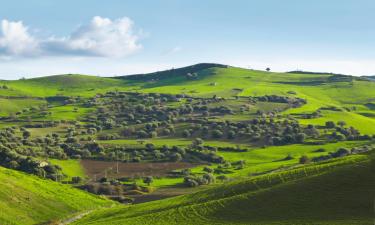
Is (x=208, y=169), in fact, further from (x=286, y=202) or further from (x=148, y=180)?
(x=286, y=202)

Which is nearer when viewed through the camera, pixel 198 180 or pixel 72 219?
pixel 72 219

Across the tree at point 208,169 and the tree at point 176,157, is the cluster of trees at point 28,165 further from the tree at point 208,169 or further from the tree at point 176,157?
the tree at point 208,169

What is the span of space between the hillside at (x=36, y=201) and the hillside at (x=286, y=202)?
9.12m

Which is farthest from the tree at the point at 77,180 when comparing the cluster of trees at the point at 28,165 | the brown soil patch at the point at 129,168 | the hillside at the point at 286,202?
the hillside at the point at 286,202

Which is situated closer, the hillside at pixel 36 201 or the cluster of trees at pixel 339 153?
the hillside at pixel 36 201

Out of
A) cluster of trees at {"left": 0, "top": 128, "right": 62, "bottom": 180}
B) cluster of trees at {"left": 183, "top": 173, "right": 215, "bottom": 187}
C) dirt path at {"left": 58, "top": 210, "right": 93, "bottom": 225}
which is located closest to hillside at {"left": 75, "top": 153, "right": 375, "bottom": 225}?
dirt path at {"left": 58, "top": 210, "right": 93, "bottom": 225}

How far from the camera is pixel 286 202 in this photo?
6456cm

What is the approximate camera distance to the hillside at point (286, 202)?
59.1m

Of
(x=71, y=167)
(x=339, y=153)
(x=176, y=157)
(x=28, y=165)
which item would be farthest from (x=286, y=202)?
(x=176, y=157)

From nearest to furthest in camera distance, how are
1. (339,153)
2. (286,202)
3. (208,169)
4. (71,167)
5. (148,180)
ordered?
(286,202) → (148,180) → (208,169) → (71,167) → (339,153)

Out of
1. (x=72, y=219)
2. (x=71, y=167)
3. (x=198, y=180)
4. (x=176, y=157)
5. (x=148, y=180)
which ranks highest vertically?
(x=72, y=219)

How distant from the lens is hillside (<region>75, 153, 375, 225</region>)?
2328 inches

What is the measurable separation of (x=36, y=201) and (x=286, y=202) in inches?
1849

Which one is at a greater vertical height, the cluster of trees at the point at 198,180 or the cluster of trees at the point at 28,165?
the cluster of trees at the point at 28,165
